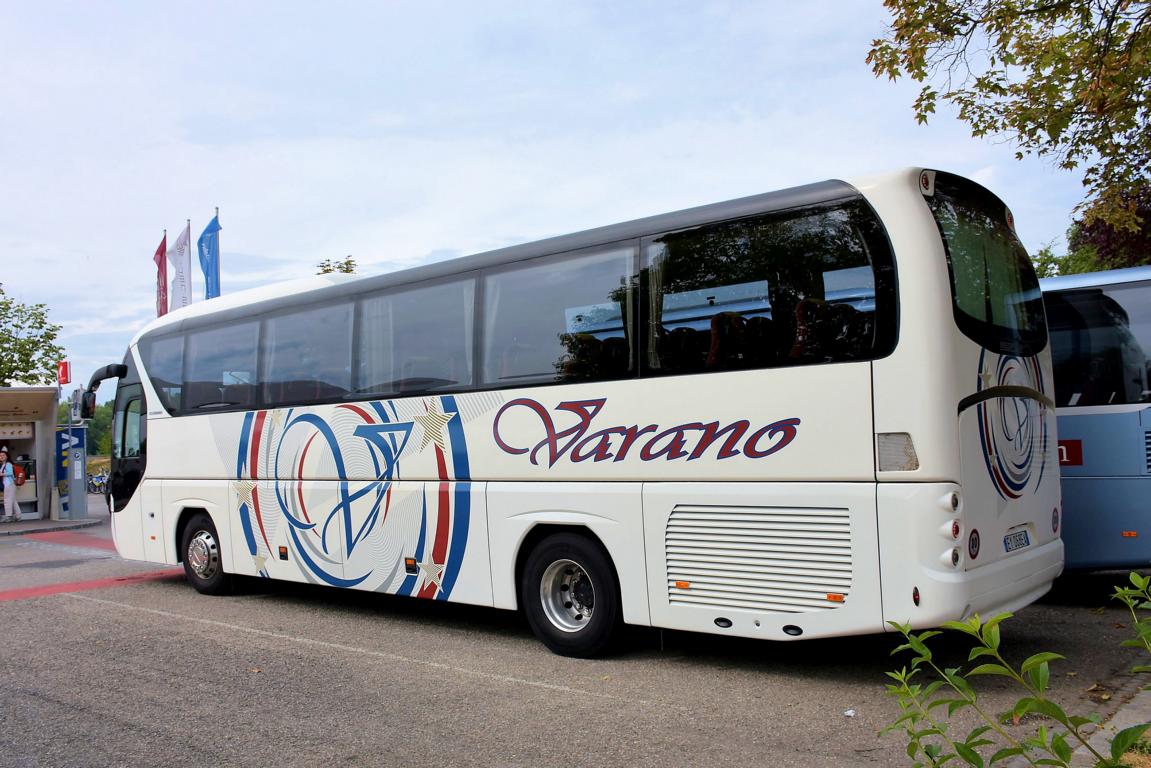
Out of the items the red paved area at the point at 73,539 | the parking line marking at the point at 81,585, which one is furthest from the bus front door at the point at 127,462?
the red paved area at the point at 73,539

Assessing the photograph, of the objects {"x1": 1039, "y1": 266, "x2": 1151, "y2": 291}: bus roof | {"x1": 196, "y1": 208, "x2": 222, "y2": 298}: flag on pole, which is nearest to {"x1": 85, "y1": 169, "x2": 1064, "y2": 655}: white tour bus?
{"x1": 1039, "y1": 266, "x2": 1151, "y2": 291}: bus roof

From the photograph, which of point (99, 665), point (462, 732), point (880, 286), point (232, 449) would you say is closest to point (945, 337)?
point (880, 286)

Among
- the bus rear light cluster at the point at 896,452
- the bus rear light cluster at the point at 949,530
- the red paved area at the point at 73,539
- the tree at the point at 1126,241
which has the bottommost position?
the red paved area at the point at 73,539

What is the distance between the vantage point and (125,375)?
12.9 metres

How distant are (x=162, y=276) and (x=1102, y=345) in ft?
81.3

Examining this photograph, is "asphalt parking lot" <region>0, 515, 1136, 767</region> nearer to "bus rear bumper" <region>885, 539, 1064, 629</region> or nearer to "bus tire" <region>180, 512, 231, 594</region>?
"bus rear bumper" <region>885, 539, 1064, 629</region>

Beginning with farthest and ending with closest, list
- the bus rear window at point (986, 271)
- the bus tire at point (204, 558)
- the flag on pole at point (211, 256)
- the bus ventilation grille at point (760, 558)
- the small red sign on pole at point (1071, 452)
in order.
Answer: the flag on pole at point (211, 256) → the bus tire at point (204, 558) → the small red sign on pole at point (1071, 452) → the bus rear window at point (986, 271) → the bus ventilation grille at point (760, 558)

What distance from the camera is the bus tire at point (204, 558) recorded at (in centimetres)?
1142

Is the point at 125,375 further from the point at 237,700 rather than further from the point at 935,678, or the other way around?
the point at 935,678

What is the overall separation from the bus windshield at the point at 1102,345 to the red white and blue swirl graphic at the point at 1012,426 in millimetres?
1714

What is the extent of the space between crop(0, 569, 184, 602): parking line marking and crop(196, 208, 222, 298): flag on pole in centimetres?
1251

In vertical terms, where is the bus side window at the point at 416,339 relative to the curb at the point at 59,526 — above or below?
above

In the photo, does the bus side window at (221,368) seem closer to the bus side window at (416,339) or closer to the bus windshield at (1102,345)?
the bus side window at (416,339)

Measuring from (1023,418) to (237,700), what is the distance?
227 inches
